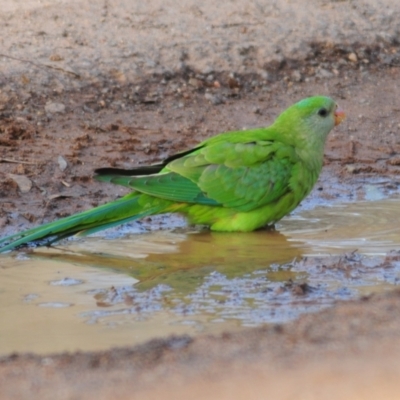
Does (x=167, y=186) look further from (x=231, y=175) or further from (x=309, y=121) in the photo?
(x=309, y=121)

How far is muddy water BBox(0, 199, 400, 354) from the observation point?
4363 mm

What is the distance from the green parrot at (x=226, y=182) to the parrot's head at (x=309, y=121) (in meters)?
0.13

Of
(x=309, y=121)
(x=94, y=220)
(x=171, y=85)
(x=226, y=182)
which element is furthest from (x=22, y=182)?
(x=171, y=85)

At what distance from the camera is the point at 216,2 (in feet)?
30.8

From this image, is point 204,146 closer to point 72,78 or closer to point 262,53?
point 72,78

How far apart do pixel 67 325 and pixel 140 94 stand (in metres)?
4.19

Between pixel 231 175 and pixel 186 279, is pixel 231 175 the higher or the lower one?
the higher one

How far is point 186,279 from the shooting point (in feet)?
16.9

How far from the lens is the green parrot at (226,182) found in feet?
19.9

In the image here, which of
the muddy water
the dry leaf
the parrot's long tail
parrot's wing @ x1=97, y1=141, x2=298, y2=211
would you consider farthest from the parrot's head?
the dry leaf

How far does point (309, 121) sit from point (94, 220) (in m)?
1.63

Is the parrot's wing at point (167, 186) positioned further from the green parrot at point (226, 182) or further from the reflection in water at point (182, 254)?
the reflection in water at point (182, 254)

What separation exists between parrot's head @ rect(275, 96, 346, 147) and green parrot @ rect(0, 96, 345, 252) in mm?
135

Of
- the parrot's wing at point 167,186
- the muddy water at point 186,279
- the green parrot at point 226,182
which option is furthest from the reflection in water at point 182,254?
the parrot's wing at point 167,186
